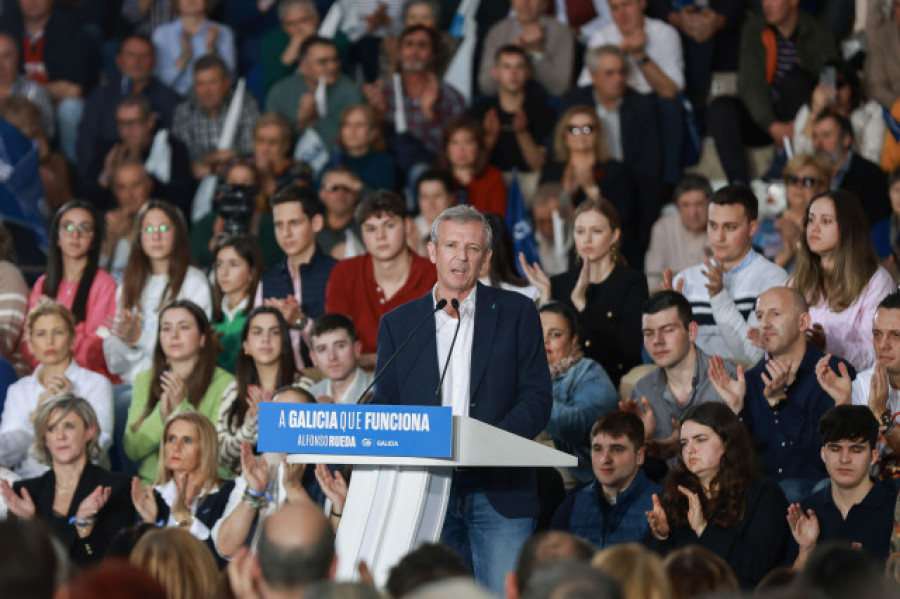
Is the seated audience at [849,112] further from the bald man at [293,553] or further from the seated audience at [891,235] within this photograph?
the bald man at [293,553]

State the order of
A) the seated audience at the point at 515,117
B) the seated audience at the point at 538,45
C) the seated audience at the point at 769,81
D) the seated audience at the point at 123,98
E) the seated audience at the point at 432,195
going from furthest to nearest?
1. the seated audience at the point at 123,98
2. the seated audience at the point at 538,45
3. the seated audience at the point at 515,117
4. the seated audience at the point at 769,81
5. the seated audience at the point at 432,195

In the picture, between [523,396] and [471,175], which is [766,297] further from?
[471,175]

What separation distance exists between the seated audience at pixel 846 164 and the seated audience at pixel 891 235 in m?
0.13

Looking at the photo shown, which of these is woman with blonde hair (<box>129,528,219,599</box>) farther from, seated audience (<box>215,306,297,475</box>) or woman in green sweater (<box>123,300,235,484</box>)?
woman in green sweater (<box>123,300,235,484</box>)

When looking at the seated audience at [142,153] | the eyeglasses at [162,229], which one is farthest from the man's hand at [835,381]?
the seated audience at [142,153]

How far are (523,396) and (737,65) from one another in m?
5.10

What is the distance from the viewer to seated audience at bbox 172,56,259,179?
9555mm

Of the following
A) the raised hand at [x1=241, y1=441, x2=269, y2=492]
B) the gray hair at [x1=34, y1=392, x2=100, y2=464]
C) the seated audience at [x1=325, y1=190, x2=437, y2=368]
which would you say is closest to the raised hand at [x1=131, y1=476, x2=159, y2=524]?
the raised hand at [x1=241, y1=441, x2=269, y2=492]

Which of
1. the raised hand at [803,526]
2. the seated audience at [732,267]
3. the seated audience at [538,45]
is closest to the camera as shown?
the raised hand at [803,526]

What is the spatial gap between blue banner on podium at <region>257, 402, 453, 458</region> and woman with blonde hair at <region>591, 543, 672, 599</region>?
34.6 inches

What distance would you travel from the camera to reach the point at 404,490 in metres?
4.36

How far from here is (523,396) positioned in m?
4.70

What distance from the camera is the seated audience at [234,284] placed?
25.0 feet

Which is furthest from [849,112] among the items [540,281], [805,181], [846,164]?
[540,281]
